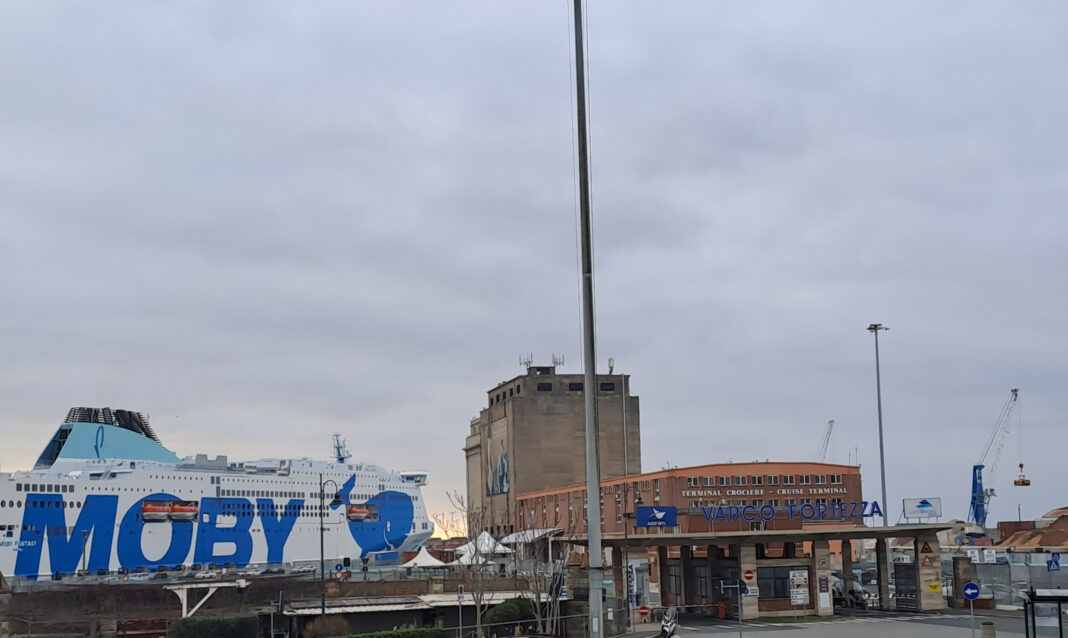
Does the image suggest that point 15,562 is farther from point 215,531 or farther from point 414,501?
point 414,501

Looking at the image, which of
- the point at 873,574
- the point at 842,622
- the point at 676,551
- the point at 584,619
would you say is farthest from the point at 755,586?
the point at 873,574

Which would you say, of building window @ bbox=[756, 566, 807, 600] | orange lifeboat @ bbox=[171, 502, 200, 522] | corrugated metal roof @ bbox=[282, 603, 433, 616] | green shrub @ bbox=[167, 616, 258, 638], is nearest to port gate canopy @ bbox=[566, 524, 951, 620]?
building window @ bbox=[756, 566, 807, 600]

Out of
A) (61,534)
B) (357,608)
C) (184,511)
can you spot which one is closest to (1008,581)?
(357,608)

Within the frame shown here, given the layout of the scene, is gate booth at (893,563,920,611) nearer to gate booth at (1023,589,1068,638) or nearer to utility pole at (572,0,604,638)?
gate booth at (1023,589,1068,638)

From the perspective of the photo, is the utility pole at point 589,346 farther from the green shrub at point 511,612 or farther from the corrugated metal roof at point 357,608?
the corrugated metal roof at point 357,608

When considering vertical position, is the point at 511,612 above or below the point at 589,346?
below

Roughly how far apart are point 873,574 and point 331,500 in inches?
2223

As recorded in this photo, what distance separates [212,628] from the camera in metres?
46.6

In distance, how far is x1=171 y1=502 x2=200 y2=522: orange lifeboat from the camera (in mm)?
90875

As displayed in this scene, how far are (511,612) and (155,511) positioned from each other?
182 ft

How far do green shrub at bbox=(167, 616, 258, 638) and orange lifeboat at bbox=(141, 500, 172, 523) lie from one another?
147ft

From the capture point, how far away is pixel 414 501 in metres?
114

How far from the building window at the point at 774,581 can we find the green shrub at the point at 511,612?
38.6 feet

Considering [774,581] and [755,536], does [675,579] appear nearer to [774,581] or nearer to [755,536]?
[774,581]
